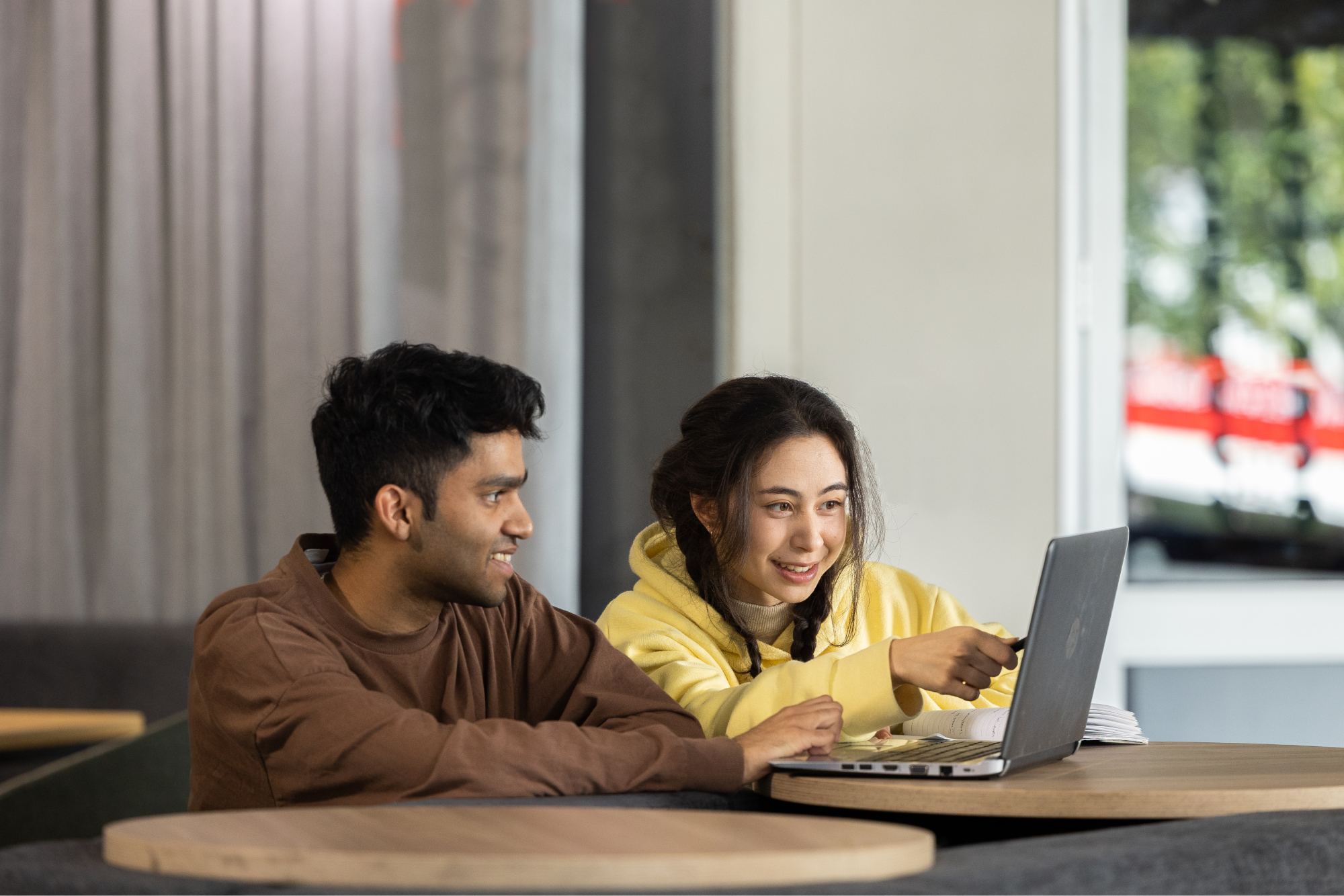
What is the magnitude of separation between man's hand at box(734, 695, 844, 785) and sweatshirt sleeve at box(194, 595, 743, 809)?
0.09 feet

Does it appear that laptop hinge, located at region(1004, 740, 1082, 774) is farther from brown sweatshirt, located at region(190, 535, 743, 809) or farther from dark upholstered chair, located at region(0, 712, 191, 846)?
dark upholstered chair, located at region(0, 712, 191, 846)

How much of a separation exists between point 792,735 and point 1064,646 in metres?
0.27

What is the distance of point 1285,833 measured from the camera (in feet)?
3.14

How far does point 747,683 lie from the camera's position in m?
1.57

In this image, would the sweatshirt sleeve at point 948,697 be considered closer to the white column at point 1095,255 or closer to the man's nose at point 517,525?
the man's nose at point 517,525

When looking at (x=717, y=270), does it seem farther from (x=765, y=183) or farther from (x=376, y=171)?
(x=376, y=171)

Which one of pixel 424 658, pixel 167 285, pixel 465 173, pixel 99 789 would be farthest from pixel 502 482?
pixel 167 285

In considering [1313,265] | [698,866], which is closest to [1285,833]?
Answer: [698,866]

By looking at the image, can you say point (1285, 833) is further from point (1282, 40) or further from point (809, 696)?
point (1282, 40)

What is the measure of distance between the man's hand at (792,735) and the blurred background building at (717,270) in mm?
1272

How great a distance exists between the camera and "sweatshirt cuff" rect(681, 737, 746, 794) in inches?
48.7

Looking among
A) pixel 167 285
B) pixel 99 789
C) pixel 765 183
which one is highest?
pixel 765 183

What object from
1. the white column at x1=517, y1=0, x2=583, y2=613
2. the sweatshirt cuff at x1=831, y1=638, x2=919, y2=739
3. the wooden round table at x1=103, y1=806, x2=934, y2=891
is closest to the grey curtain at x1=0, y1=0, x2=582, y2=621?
the white column at x1=517, y1=0, x2=583, y2=613

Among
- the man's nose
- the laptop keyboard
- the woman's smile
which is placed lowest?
the laptop keyboard
